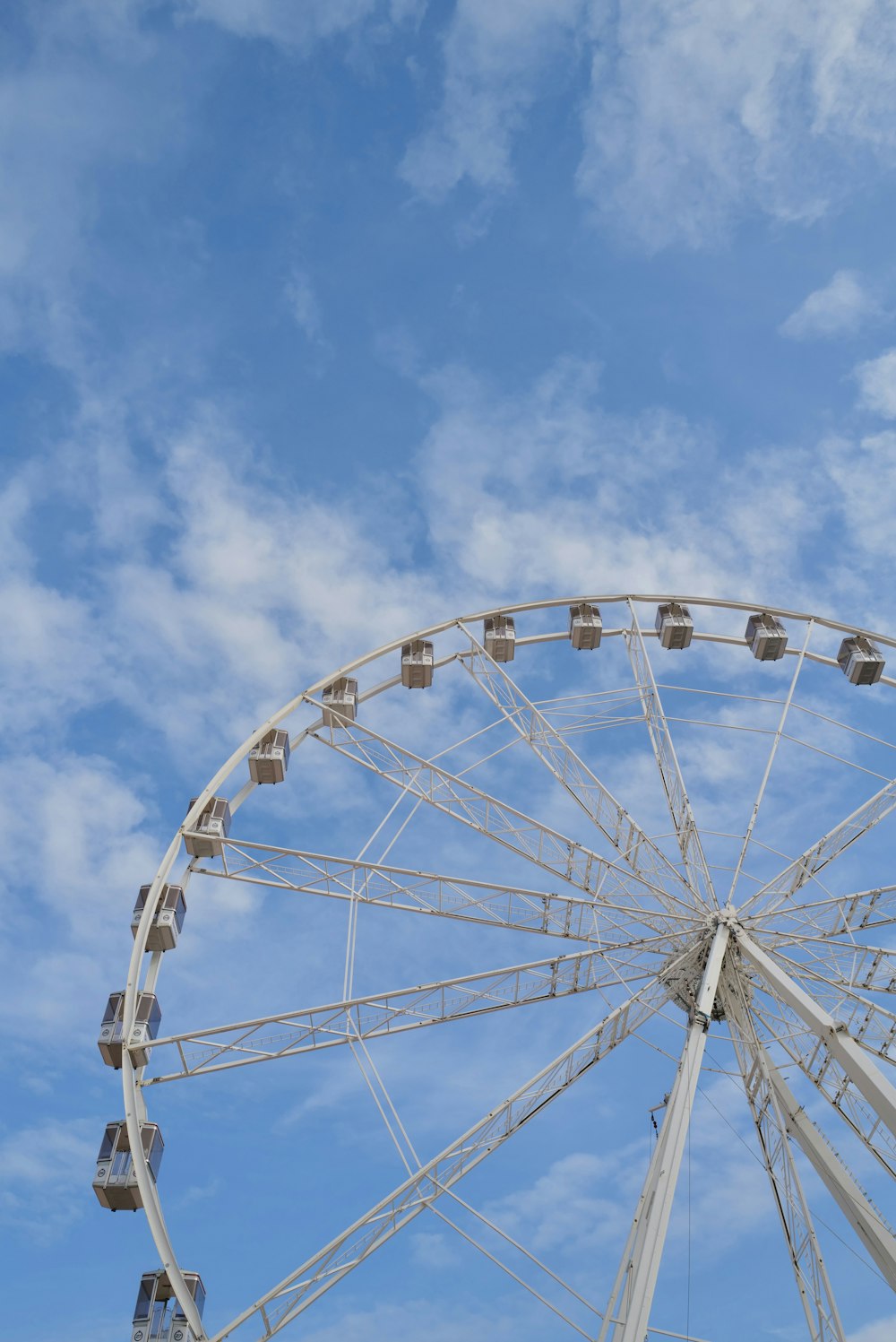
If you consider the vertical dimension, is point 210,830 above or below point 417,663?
below

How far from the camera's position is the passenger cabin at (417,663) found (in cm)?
2784

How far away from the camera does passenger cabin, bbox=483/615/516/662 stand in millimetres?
28344

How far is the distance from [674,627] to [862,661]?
4496 millimetres

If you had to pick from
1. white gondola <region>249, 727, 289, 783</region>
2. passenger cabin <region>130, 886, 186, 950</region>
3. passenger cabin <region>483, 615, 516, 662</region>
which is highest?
passenger cabin <region>483, 615, 516, 662</region>

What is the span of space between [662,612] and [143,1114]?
16562 millimetres

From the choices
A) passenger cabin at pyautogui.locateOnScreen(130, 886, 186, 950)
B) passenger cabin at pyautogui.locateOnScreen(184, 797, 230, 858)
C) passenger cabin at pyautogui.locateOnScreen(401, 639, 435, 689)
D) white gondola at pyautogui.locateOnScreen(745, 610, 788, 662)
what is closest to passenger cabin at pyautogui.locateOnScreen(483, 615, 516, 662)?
passenger cabin at pyautogui.locateOnScreen(401, 639, 435, 689)

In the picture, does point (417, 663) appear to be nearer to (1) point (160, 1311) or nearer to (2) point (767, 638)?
(2) point (767, 638)

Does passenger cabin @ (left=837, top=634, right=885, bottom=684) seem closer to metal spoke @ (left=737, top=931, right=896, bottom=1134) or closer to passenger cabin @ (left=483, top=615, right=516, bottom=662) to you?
passenger cabin @ (left=483, top=615, right=516, bottom=662)

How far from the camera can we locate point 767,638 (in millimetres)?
28969

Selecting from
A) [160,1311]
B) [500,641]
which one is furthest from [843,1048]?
[500,641]

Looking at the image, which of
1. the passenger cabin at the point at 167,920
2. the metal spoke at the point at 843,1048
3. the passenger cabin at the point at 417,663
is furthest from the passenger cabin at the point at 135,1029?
the metal spoke at the point at 843,1048

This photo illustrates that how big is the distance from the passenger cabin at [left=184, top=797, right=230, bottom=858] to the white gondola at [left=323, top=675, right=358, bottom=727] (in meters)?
3.05

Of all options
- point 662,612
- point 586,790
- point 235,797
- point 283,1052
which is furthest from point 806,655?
point 283,1052

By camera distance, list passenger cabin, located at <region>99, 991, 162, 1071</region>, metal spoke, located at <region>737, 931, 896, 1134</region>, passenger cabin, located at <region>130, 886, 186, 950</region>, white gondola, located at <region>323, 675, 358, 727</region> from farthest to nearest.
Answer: white gondola, located at <region>323, 675, 358, 727</region> → passenger cabin, located at <region>130, 886, 186, 950</region> → passenger cabin, located at <region>99, 991, 162, 1071</region> → metal spoke, located at <region>737, 931, 896, 1134</region>
